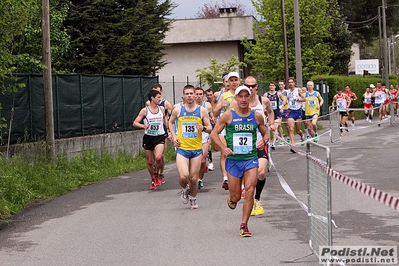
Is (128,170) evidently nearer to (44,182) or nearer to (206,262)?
(44,182)

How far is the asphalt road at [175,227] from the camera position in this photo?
8.80 metres

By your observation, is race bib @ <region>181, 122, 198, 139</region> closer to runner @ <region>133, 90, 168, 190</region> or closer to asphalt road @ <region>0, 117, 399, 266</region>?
asphalt road @ <region>0, 117, 399, 266</region>

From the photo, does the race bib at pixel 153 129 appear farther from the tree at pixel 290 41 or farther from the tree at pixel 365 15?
the tree at pixel 365 15

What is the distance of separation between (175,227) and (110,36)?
21.3 meters

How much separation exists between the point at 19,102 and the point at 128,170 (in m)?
3.17

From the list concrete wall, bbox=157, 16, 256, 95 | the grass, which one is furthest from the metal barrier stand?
concrete wall, bbox=157, 16, 256, 95

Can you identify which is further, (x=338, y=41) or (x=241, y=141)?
(x=338, y=41)

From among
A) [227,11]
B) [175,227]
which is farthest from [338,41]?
[175,227]

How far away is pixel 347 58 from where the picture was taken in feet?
201

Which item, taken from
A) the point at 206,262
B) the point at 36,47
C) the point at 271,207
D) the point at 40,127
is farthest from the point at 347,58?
the point at 206,262

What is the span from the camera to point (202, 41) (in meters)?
54.3

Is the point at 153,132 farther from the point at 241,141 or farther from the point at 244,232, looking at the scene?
the point at 244,232

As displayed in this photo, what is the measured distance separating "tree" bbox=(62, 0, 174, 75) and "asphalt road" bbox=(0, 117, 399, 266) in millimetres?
14903

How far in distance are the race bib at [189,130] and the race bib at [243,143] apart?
2.91m
